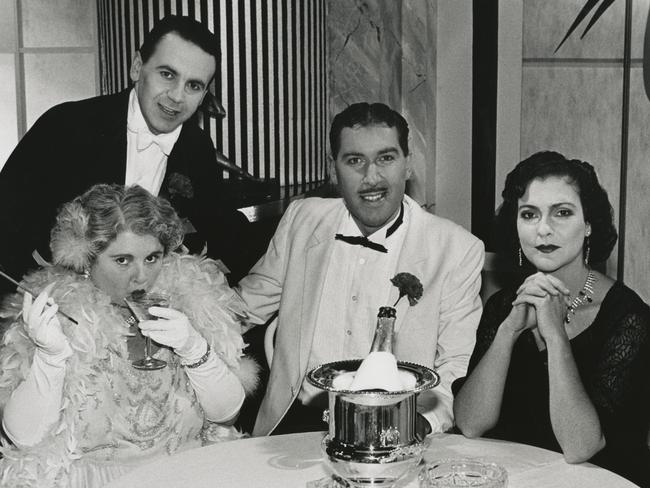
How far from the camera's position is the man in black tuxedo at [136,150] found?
2.85m

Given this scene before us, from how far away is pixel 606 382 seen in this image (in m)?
2.39

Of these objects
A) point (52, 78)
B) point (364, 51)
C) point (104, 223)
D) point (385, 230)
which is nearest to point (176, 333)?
point (104, 223)

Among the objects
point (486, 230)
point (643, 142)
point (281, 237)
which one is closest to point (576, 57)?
point (643, 142)

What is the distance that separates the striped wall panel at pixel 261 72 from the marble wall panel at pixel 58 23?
5cm

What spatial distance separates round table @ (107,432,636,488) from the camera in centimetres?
196

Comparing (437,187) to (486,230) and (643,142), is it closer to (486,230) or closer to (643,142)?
(486,230)

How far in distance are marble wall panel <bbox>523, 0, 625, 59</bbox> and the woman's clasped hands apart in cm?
124

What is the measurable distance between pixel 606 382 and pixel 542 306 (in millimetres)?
249

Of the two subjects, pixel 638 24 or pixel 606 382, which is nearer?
pixel 606 382

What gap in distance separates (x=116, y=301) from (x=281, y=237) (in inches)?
26.7

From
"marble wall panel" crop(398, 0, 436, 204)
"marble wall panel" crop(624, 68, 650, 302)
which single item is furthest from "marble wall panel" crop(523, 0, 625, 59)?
"marble wall panel" crop(398, 0, 436, 204)

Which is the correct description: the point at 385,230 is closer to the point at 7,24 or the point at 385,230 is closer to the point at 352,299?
the point at 352,299

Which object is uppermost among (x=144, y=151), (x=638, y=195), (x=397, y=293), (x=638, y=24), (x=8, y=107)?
(x=638, y=24)

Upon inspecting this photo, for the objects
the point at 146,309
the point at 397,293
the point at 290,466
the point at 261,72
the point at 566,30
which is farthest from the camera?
the point at 261,72
